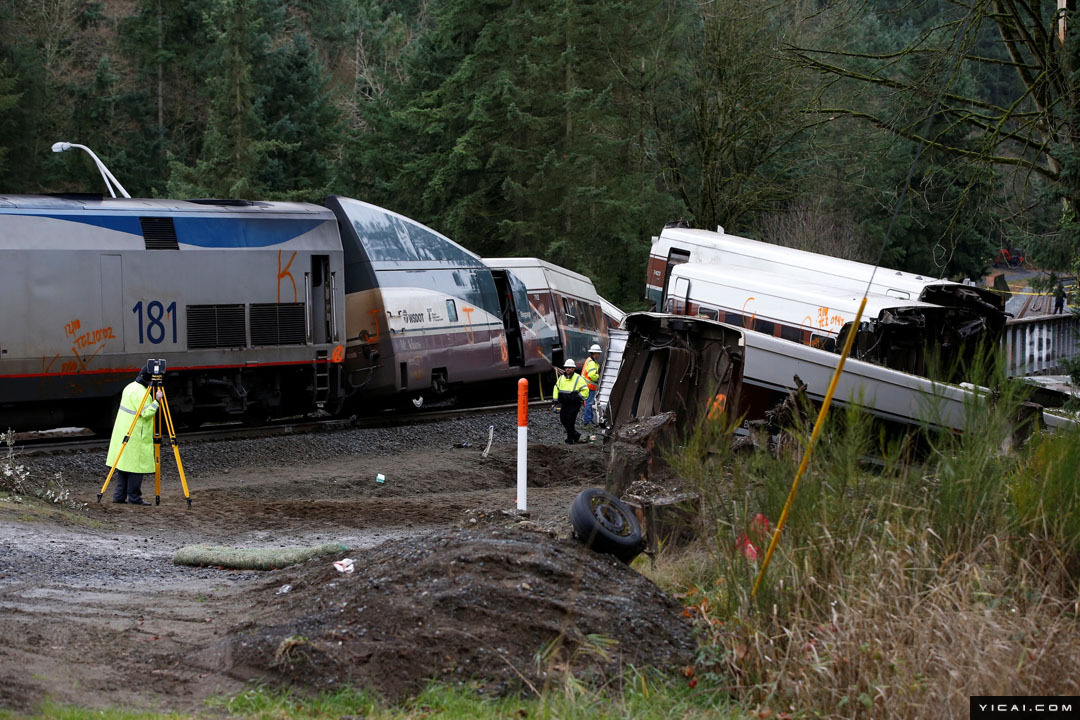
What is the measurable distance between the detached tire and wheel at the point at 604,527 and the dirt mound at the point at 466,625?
10.6 inches

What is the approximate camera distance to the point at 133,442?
39.0ft

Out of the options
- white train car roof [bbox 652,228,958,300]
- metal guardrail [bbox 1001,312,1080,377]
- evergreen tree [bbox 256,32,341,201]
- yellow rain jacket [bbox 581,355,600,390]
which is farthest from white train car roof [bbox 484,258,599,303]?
evergreen tree [bbox 256,32,341,201]

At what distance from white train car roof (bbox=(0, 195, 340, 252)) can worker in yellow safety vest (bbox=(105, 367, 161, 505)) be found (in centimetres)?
375

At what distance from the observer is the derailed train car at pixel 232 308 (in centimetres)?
1461

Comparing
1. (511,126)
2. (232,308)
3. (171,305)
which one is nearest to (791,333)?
(232,308)

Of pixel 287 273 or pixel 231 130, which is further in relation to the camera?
pixel 231 130

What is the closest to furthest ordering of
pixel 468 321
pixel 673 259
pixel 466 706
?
pixel 466 706 → pixel 468 321 → pixel 673 259

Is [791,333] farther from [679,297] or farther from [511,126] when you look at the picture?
[511,126]

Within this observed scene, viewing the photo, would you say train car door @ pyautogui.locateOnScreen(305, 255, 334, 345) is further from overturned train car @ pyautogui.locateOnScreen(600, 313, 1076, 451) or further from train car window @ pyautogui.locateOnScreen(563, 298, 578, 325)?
train car window @ pyautogui.locateOnScreen(563, 298, 578, 325)

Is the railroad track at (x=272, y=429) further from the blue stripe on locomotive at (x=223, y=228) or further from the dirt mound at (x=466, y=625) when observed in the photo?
the dirt mound at (x=466, y=625)

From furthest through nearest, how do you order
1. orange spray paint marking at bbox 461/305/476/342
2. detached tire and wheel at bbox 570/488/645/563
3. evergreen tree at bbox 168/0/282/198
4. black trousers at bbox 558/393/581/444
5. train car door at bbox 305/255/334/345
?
1. evergreen tree at bbox 168/0/282/198
2. orange spray paint marking at bbox 461/305/476/342
3. black trousers at bbox 558/393/581/444
4. train car door at bbox 305/255/334/345
5. detached tire and wheel at bbox 570/488/645/563

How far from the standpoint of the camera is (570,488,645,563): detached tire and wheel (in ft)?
23.2

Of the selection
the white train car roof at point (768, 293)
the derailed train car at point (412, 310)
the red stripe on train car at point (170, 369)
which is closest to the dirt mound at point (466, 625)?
the red stripe on train car at point (170, 369)

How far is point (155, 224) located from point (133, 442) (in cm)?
487
